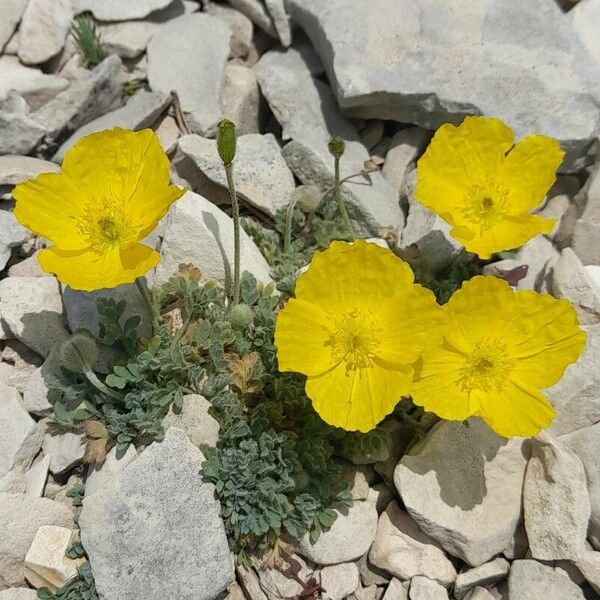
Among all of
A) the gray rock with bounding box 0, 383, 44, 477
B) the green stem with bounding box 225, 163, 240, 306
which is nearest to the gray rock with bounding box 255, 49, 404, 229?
the green stem with bounding box 225, 163, 240, 306

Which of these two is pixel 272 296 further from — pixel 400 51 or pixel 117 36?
pixel 117 36

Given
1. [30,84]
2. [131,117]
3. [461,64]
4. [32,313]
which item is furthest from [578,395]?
[30,84]

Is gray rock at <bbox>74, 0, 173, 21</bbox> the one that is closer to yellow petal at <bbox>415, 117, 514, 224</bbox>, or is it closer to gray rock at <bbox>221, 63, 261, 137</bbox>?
gray rock at <bbox>221, 63, 261, 137</bbox>

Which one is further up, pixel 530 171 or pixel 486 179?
pixel 530 171

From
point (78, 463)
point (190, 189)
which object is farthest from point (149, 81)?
point (78, 463)

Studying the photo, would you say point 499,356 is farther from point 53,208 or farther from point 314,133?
point 53,208
